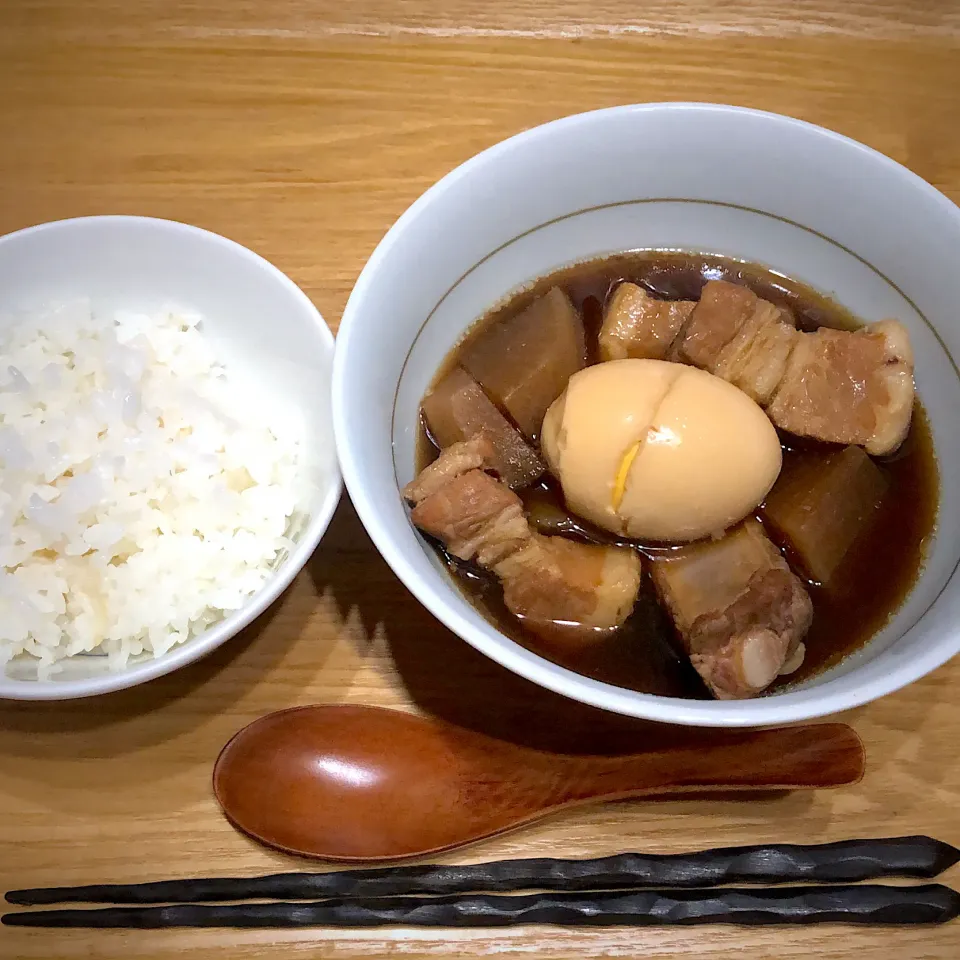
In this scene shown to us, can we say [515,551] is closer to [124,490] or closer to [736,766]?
[736,766]

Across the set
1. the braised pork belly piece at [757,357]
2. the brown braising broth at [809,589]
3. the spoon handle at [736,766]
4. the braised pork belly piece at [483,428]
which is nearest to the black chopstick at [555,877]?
the spoon handle at [736,766]

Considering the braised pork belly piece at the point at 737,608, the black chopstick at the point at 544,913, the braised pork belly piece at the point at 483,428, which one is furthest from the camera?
the braised pork belly piece at the point at 483,428

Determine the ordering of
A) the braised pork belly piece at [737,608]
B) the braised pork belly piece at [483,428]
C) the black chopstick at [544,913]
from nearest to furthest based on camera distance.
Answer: the braised pork belly piece at [737,608] → the black chopstick at [544,913] → the braised pork belly piece at [483,428]

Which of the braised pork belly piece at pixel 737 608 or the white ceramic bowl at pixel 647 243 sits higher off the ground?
the white ceramic bowl at pixel 647 243

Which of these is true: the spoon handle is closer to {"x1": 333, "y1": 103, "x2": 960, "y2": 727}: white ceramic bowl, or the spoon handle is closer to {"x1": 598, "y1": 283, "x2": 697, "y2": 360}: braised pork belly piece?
{"x1": 333, "y1": 103, "x2": 960, "y2": 727}: white ceramic bowl

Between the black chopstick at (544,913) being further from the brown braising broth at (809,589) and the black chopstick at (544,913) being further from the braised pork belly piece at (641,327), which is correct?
the braised pork belly piece at (641,327)

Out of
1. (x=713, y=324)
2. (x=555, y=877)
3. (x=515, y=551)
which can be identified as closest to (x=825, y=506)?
(x=713, y=324)

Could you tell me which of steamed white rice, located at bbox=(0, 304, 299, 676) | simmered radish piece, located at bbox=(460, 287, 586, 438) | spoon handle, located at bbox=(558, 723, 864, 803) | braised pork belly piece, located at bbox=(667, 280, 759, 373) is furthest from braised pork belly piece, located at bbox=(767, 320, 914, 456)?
steamed white rice, located at bbox=(0, 304, 299, 676)

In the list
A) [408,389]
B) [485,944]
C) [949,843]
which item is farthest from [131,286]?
[949,843]

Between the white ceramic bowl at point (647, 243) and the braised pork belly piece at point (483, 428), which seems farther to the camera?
the braised pork belly piece at point (483, 428)
